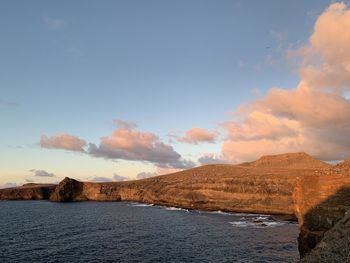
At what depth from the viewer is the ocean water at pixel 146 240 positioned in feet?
193

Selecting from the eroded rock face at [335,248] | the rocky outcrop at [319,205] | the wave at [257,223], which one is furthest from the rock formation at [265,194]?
the wave at [257,223]

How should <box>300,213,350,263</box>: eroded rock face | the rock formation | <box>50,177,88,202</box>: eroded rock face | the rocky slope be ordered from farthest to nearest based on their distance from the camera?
<box>50,177,88,202</box>: eroded rock face → the rocky slope → the rock formation → <box>300,213,350,263</box>: eroded rock face

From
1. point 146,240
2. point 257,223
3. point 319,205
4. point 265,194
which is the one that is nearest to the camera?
point 319,205

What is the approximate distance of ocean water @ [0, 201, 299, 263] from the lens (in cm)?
5869

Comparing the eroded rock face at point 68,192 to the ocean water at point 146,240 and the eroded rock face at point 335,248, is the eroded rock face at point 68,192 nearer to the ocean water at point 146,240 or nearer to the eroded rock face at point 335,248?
the ocean water at point 146,240

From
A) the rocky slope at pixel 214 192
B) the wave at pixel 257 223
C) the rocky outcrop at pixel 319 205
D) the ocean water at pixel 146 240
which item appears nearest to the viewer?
the rocky outcrop at pixel 319 205

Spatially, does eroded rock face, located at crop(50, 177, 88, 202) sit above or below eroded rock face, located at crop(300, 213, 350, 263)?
above

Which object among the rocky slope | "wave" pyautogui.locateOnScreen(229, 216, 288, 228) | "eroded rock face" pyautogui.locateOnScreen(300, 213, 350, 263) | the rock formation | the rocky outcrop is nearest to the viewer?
"eroded rock face" pyautogui.locateOnScreen(300, 213, 350, 263)

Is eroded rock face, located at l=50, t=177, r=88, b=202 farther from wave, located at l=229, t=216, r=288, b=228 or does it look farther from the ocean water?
wave, located at l=229, t=216, r=288, b=228

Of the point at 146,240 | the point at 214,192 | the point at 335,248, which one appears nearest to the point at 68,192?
the point at 214,192

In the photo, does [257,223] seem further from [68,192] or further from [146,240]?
[68,192]

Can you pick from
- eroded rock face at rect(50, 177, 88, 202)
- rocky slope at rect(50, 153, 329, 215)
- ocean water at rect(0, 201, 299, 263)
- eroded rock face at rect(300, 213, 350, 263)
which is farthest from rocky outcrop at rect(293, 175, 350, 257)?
eroded rock face at rect(50, 177, 88, 202)

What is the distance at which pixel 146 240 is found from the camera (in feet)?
243

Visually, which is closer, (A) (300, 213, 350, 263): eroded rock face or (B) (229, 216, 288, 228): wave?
(A) (300, 213, 350, 263): eroded rock face
